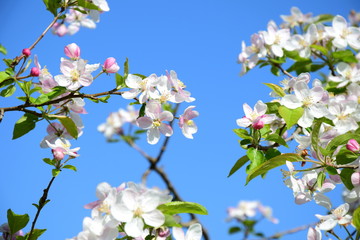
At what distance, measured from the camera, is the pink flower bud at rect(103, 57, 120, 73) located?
4.65 feet

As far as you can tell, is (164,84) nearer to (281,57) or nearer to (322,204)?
(322,204)

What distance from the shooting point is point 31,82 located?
1.38 m

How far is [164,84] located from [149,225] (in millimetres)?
528

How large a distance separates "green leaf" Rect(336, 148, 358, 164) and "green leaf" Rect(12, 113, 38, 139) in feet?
3.47

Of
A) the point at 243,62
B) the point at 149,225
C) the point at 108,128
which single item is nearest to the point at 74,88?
the point at 149,225

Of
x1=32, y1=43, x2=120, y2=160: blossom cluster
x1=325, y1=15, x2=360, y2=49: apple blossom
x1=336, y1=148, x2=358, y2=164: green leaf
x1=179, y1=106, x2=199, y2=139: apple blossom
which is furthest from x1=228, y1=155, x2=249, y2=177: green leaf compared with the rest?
x1=325, y1=15, x2=360, y2=49: apple blossom

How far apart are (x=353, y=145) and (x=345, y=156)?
7 cm

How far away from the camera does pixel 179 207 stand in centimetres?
106

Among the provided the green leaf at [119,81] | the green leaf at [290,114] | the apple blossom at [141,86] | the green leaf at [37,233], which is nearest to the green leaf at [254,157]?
the green leaf at [290,114]

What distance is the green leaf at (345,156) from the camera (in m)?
1.27

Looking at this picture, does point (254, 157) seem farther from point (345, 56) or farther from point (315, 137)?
point (345, 56)

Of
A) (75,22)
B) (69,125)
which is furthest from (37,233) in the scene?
(75,22)

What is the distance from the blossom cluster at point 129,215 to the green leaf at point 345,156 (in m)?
0.62

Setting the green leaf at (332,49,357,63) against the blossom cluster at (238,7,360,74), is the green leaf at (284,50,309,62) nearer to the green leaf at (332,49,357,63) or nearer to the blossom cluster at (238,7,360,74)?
the blossom cluster at (238,7,360,74)
